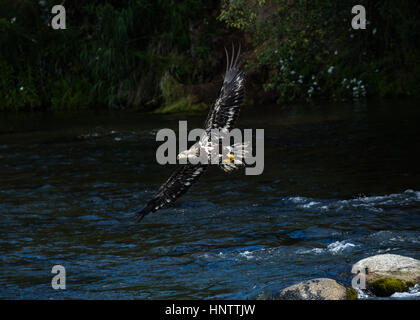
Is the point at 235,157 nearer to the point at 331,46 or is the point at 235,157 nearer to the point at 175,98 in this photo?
the point at 331,46

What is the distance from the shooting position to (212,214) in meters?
11.4

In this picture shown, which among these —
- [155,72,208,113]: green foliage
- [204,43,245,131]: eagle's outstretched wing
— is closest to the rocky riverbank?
[204,43,245,131]: eagle's outstretched wing

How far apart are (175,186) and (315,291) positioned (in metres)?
2.49

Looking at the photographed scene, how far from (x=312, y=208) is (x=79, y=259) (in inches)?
151

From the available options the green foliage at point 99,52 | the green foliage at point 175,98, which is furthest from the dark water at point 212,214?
the green foliage at point 99,52

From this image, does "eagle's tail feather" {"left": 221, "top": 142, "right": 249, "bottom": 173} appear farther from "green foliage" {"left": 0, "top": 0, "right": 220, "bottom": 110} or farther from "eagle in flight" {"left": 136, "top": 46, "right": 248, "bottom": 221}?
→ "green foliage" {"left": 0, "top": 0, "right": 220, "bottom": 110}

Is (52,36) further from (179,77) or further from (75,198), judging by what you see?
(75,198)

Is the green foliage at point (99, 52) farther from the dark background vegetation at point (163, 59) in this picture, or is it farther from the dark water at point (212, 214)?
the dark water at point (212, 214)

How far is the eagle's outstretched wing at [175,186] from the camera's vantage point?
341 inches

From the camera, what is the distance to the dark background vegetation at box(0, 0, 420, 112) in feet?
69.0

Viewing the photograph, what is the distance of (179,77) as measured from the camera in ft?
80.0

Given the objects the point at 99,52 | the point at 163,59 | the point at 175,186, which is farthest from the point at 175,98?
the point at 175,186

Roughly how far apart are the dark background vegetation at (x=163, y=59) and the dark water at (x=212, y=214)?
275cm
